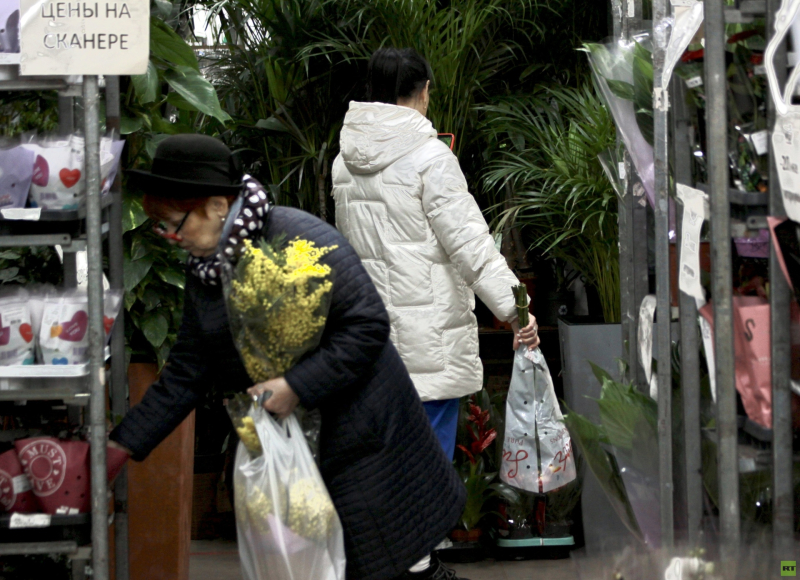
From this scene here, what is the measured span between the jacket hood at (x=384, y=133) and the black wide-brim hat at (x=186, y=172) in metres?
1.05

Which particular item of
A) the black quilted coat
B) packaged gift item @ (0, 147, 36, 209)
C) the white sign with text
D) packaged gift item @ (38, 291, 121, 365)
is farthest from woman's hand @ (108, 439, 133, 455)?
the white sign with text

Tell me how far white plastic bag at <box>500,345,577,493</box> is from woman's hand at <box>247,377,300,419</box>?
1.32 meters

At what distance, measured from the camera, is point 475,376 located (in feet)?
9.31

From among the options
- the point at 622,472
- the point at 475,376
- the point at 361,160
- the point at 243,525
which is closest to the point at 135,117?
the point at 361,160

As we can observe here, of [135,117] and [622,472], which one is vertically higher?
[135,117]

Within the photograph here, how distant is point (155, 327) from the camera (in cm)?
283

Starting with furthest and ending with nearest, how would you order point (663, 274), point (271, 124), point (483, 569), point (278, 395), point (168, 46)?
point (271, 124) → point (483, 569) → point (168, 46) → point (663, 274) → point (278, 395)

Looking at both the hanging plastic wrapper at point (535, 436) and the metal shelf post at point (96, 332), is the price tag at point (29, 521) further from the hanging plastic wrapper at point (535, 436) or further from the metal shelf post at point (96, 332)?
the hanging plastic wrapper at point (535, 436)

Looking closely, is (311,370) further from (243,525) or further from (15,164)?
(15,164)

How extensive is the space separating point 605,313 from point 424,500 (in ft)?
5.82

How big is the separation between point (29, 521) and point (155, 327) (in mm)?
946

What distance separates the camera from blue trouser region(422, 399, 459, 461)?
283 centimetres

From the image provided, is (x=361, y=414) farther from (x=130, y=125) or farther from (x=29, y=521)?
(x=130, y=125)

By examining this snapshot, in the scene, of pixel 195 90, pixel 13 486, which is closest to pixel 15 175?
pixel 13 486
